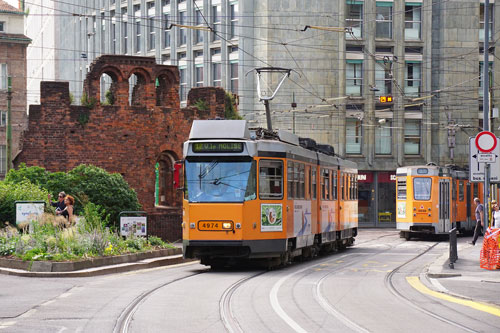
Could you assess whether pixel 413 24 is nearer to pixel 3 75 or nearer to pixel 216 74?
pixel 216 74

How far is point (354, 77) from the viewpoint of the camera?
58.6 metres

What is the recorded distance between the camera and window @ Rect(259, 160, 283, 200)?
2181cm

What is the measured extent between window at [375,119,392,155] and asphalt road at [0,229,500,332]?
37.5 metres

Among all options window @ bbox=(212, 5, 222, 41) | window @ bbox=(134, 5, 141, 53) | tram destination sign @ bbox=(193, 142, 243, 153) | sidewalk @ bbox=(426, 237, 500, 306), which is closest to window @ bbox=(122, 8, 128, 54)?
window @ bbox=(134, 5, 141, 53)

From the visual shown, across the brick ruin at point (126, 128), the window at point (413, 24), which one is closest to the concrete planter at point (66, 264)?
the brick ruin at point (126, 128)

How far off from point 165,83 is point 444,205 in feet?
44.5

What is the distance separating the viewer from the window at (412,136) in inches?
2367

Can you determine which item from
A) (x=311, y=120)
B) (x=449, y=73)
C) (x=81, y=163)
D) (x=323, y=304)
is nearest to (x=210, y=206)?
(x=323, y=304)

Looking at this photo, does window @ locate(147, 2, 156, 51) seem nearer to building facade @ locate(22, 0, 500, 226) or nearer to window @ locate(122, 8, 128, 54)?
building facade @ locate(22, 0, 500, 226)

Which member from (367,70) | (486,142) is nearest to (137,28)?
(367,70)

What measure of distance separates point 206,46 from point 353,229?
27760 millimetres

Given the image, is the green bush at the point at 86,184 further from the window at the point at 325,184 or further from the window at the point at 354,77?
the window at the point at 354,77

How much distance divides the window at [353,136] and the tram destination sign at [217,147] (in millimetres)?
37835

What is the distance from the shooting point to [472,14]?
59.6m
